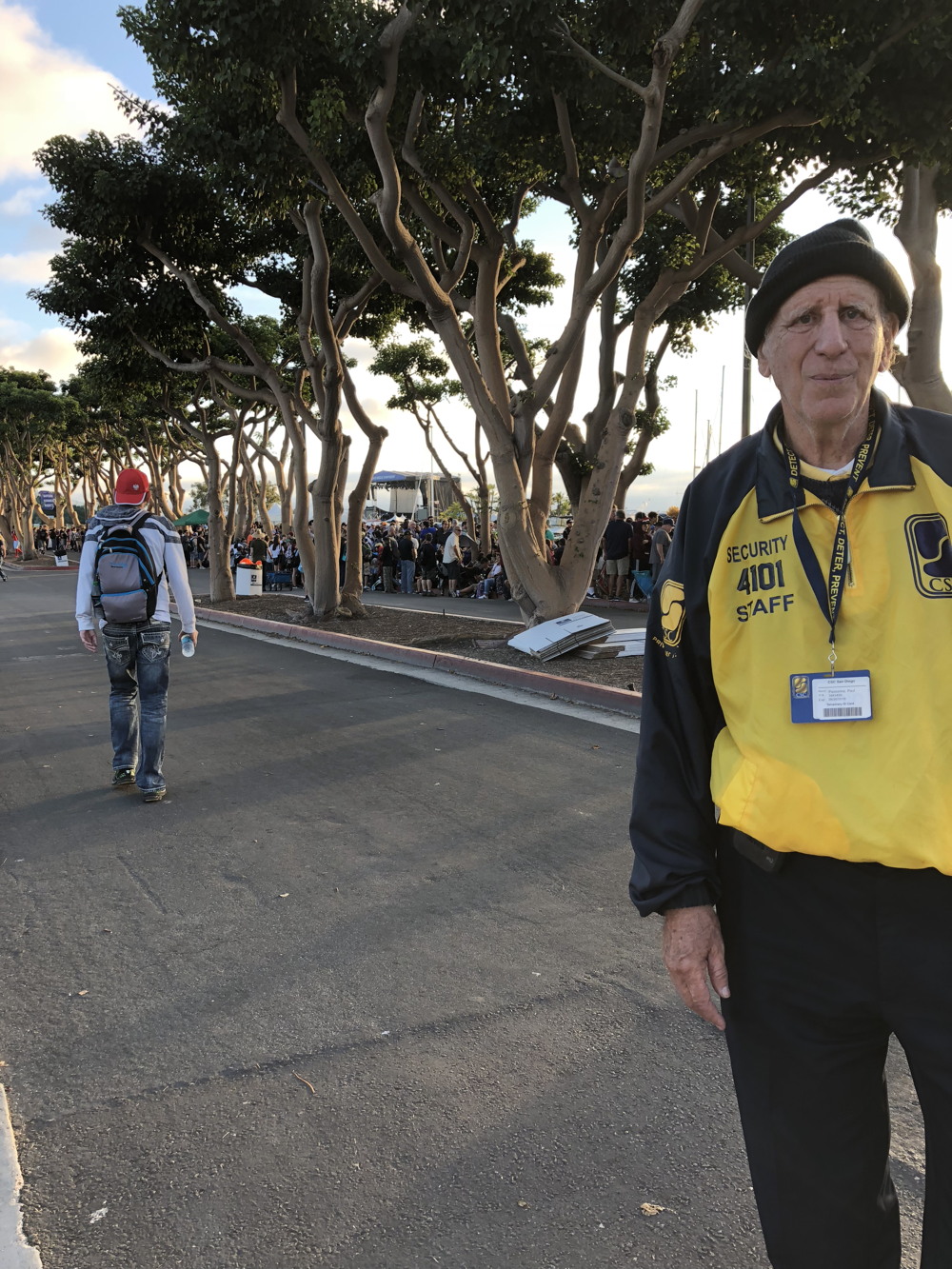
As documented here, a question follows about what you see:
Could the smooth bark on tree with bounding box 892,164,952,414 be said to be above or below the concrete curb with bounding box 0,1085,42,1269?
above

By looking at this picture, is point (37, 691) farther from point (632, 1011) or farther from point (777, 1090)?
point (777, 1090)

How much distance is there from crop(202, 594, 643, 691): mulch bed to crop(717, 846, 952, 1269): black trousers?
24.9 ft

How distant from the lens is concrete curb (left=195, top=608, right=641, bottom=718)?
9.06 metres

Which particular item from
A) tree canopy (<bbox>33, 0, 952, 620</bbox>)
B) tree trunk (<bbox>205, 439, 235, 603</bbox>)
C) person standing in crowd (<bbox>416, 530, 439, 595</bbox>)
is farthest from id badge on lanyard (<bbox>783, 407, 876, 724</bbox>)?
person standing in crowd (<bbox>416, 530, 439, 595</bbox>)

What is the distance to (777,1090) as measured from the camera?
163 cm

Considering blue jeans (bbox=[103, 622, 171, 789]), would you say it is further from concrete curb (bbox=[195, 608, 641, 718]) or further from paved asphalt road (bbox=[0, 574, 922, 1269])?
concrete curb (bbox=[195, 608, 641, 718])

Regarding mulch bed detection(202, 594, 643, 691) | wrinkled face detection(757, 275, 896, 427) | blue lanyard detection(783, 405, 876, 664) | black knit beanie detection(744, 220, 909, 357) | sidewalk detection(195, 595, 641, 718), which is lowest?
sidewalk detection(195, 595, 641, 718)

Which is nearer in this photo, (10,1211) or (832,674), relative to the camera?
(832,674)

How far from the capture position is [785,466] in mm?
1713

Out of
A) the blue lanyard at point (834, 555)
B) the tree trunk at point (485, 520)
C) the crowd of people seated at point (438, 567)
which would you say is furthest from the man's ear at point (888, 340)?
the tree trunk at point (485, 520)

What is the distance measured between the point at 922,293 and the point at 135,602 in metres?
10.3

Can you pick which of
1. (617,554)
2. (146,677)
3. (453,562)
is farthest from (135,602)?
(453,562)

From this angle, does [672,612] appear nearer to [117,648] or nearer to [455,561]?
[117,648]

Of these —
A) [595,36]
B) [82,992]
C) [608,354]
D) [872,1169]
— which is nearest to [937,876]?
[872,1169]
